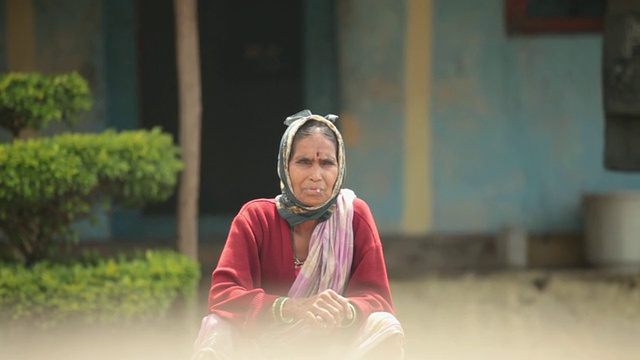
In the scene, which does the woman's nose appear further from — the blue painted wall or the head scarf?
the blue painted wall

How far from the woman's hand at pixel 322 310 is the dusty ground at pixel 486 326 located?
10.3ft

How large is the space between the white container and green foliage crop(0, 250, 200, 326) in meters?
4.22

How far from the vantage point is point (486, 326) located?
7266mm

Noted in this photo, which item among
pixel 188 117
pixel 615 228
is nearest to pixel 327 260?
pixel 188 117

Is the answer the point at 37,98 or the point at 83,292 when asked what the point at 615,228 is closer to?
the point at 83,292

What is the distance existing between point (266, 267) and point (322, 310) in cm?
28

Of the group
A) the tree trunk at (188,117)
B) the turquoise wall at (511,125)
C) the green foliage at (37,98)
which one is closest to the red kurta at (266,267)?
the green foliage at (37,98)

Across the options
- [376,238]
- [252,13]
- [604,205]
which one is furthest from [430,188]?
[376,238]

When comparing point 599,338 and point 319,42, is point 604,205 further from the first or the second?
point 319,42

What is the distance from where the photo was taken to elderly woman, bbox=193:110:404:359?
118 inches

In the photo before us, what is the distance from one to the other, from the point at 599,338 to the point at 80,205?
3477 millimetres

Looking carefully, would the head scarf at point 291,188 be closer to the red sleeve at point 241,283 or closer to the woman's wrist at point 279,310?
the red sleeve at point 241,283

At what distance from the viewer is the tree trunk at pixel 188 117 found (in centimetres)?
661

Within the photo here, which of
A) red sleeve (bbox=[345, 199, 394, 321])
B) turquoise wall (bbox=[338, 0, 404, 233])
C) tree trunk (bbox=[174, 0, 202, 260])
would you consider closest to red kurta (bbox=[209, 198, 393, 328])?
red sleeve (bbox=[345, 199, 394, 321])
